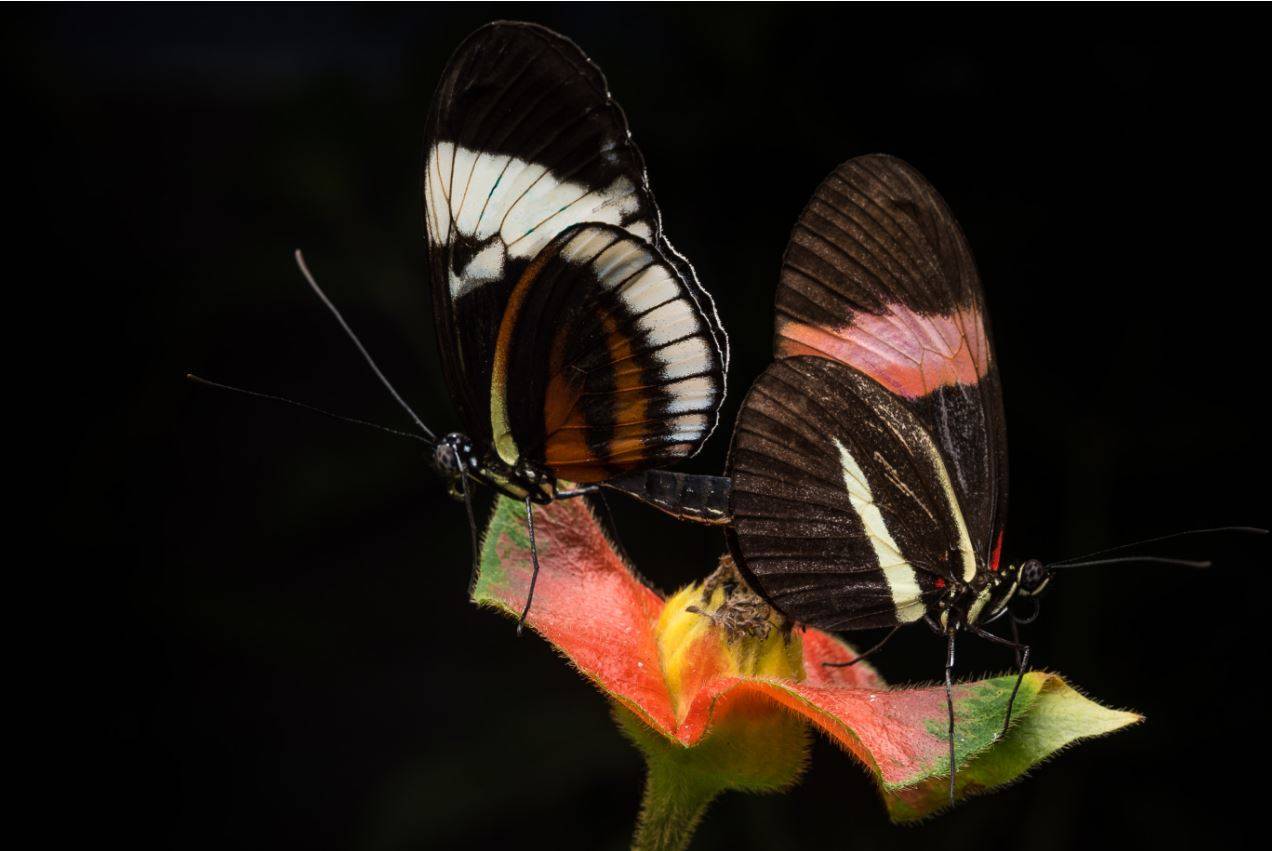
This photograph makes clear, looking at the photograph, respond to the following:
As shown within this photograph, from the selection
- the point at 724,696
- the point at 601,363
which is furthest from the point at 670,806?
the point at 601,363

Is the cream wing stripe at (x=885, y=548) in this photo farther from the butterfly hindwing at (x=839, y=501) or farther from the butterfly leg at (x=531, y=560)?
the butterfly leg at (x=531, y=560)

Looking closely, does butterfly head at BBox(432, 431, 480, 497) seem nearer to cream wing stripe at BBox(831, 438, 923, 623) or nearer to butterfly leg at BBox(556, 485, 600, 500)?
butterfly leg at BBox(556, 485, 600, 500)

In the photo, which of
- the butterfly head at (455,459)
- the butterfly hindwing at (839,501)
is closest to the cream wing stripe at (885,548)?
the butterfly hindwing at (839,501)

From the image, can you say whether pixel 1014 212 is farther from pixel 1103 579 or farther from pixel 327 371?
pixel 327 371

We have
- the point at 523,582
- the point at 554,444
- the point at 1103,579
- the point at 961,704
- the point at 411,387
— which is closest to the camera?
the point at 961,704

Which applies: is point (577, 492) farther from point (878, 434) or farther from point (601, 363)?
point (878, 434)

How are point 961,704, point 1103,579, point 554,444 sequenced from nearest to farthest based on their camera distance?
point 961,704
point 554,444
point 1103,579

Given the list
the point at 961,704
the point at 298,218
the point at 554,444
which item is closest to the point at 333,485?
the point at 298,218

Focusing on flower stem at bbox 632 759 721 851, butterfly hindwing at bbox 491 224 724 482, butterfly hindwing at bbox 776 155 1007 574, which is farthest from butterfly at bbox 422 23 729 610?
flower stem at bbox 632 759 721 851
